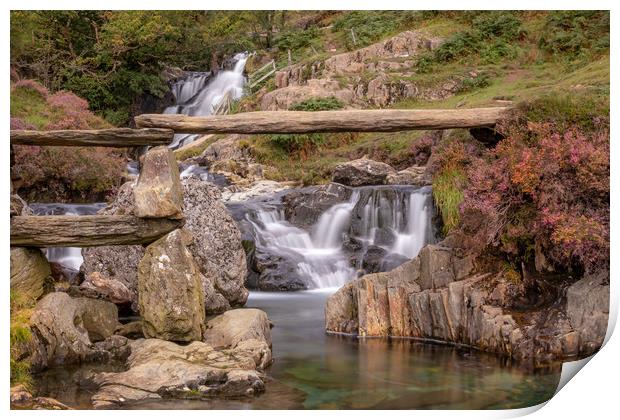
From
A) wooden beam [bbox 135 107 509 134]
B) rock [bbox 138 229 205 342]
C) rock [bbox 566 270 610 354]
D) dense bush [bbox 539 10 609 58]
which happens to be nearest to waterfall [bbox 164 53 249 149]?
dense bush [bbox 539 10 609 58]

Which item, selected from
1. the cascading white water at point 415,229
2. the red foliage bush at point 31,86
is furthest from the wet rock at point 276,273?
the red foliage bush at point 31,86

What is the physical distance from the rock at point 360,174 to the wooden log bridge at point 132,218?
9.99 m

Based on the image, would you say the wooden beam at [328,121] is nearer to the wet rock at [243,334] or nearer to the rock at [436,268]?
the rock at [436,268]

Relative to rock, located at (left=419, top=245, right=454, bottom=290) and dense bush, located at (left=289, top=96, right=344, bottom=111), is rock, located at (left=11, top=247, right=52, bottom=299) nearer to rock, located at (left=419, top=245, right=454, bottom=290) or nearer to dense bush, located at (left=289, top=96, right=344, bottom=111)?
rock, located at (left=419, top=245, right=454, bottom=290)

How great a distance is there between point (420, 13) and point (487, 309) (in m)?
21.6

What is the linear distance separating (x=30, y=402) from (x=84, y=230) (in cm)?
247

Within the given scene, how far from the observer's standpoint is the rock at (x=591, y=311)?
8.98 metres

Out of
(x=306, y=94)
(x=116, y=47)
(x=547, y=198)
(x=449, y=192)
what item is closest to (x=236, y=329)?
(x=547, y=198)

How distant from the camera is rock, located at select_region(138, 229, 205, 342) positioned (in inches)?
366

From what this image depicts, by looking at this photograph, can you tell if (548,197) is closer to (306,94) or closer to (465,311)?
(465,311)

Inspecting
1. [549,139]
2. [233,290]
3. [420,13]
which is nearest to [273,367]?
[233,290]

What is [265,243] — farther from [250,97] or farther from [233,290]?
[250,97]

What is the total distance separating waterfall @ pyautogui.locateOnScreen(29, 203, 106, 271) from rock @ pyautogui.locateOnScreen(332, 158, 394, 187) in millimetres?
6358

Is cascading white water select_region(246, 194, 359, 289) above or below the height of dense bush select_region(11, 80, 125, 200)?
below
